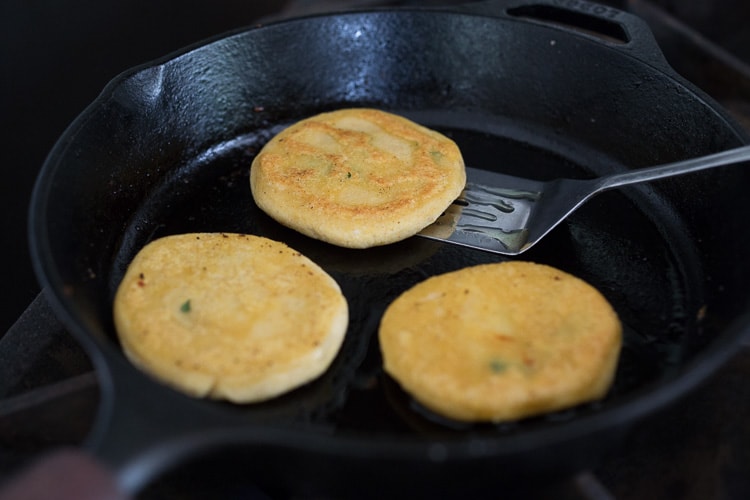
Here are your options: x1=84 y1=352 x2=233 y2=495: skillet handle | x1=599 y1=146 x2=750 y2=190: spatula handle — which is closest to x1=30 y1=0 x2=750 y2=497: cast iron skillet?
x1=84 y1=352 x2=233 y2=495: skillet handle

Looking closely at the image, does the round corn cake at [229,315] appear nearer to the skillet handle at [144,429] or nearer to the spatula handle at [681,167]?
the skillet handle at [144,429]

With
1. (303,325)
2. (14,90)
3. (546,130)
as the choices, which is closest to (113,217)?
(303,325)

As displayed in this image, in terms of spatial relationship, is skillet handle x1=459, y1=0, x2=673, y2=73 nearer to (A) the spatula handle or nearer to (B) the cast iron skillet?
(B) the cast iron skillet

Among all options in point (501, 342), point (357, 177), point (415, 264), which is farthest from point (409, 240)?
point (501, 342)

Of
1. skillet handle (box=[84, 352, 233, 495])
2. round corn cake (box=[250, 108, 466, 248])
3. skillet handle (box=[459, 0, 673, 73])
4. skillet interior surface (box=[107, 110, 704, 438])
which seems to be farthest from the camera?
skillet handle (box=[459, 0, 673, 73])

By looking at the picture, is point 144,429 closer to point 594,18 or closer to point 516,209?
point 516,209

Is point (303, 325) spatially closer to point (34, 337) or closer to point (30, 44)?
point (34, 337)
